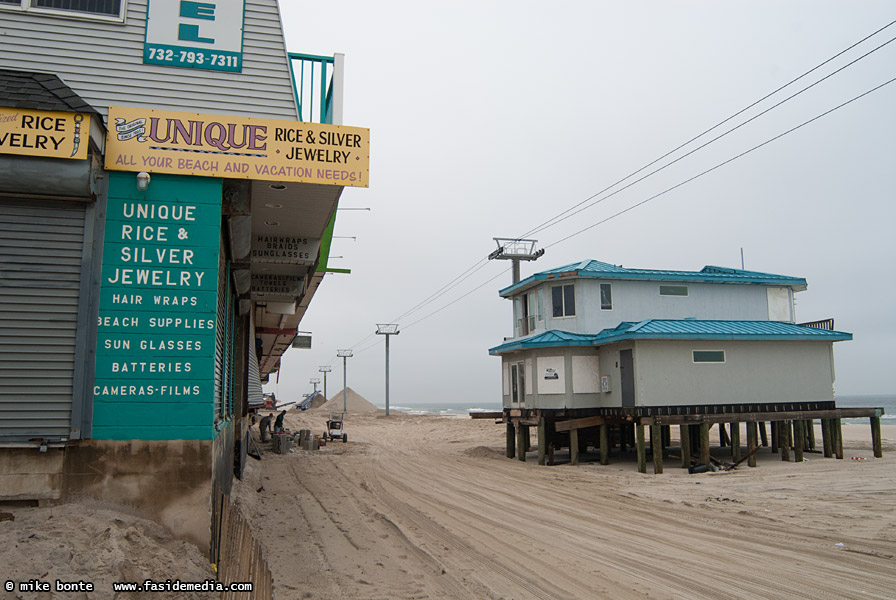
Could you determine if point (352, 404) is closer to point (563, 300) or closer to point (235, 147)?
point (563, 300)

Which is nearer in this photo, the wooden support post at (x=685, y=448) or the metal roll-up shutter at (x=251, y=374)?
the metal roll-up shutter at (x=251, y=374)

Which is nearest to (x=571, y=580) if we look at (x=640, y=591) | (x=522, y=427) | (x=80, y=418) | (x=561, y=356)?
(x=640, y=591)

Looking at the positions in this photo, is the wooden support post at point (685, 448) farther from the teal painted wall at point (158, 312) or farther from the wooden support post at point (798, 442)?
the teal painted wall at point (158, 312)

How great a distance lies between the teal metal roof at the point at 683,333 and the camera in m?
20.5

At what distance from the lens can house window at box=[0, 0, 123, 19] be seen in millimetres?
7637

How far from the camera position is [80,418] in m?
6.70

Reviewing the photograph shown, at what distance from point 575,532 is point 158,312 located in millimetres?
7200

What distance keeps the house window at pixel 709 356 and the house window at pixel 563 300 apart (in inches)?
178

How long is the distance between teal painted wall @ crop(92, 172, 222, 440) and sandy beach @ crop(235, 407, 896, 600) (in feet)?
7.38

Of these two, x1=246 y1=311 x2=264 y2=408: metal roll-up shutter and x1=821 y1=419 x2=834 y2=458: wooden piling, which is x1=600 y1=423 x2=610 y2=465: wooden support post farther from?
x1=246 y1=311 x2=264 y2=408: metal roll-up shutter

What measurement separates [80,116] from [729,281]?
74.7ft

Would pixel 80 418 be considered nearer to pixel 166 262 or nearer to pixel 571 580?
pixel 166 262

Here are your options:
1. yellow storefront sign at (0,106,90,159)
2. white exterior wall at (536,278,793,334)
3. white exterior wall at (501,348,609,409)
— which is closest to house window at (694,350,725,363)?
white exterior wall at (536,278,793,334)

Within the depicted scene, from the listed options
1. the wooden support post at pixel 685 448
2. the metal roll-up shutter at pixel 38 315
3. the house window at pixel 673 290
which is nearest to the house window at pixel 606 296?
the house window at pixel 673 290
